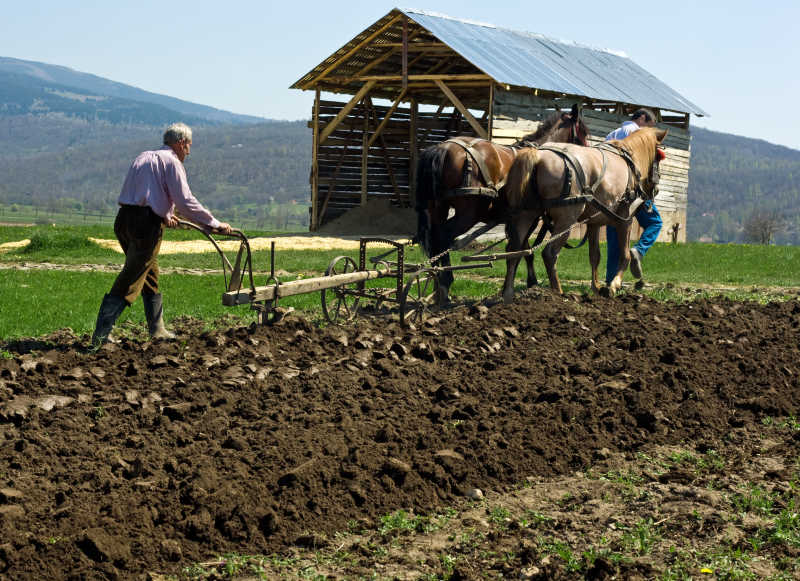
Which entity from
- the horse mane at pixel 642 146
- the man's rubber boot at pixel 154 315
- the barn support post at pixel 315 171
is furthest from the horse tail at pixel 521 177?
the barn support post at pixel 315 171

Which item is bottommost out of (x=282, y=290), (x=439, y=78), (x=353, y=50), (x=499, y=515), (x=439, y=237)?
(x=499, y=515)

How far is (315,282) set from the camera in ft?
28.3

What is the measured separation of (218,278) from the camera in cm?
1468

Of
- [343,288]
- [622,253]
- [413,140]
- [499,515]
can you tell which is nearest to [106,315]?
[343,288]

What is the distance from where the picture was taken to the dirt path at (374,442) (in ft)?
14.8

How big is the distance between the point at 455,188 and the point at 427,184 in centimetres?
33

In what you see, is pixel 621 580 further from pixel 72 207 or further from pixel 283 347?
pixel 72 207

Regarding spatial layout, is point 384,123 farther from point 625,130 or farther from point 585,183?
point 585,183

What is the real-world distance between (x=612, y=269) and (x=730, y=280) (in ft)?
13.5

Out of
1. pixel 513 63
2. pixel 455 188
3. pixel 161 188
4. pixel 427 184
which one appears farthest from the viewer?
pixel 513 63

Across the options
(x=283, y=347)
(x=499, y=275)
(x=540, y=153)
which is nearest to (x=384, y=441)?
(x=283, y=347)

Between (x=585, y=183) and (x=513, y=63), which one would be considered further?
(x=513, y=63)

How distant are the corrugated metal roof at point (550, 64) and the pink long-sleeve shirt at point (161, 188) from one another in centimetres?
1460

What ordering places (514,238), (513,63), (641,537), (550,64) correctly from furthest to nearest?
(550,64) < (513,63) < (514,238) < (641,537)
